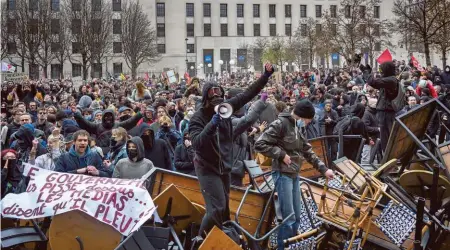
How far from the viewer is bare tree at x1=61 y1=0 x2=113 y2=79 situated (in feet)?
170

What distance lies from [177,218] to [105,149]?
4.44m

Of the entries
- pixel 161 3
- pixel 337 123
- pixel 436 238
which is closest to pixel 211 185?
pixel 436 238

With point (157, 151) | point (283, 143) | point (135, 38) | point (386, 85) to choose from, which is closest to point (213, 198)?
point (283, 143)

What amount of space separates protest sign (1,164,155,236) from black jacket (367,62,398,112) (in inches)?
203

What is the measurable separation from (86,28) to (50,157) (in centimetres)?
4453

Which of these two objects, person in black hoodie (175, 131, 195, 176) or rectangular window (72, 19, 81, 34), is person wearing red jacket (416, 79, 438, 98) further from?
rectangular window (72, 19, 81, 34)

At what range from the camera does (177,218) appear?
6.86 metres

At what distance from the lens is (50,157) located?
30.6 feet

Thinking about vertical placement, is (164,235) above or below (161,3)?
below

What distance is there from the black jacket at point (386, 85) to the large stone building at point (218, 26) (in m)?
66.5

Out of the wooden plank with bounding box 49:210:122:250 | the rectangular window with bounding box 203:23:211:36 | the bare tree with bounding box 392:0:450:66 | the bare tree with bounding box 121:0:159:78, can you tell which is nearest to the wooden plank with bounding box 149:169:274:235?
the wooden plank with bounding box 49:210:122:250

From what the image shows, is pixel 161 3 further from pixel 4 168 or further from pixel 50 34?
pixel 4 168

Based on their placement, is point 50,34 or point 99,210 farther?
point 50,34

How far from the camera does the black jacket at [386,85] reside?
994 cm
